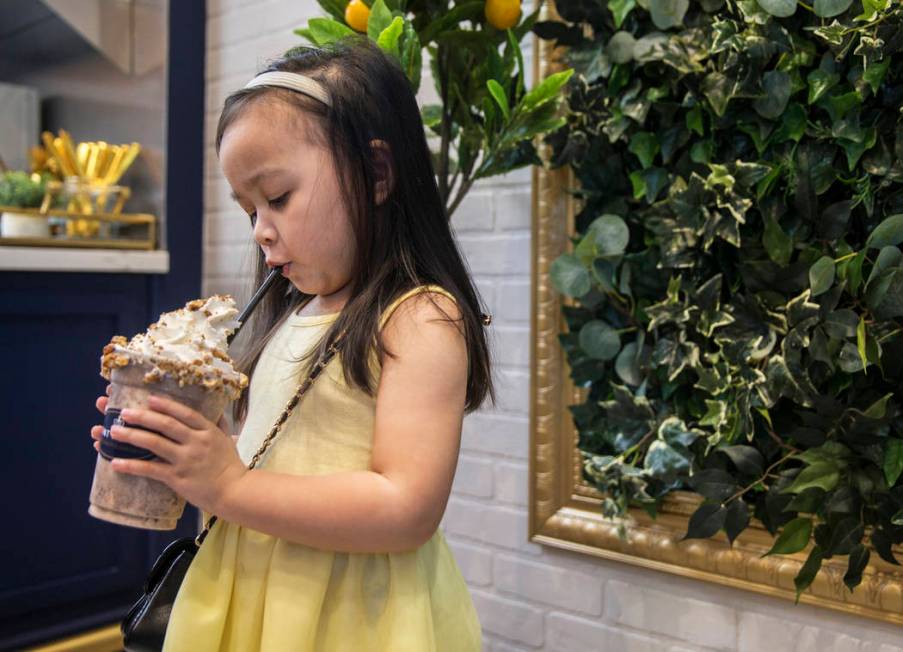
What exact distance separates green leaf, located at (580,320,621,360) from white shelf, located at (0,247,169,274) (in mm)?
1146

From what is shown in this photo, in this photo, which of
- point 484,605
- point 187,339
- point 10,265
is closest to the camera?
point 187,339

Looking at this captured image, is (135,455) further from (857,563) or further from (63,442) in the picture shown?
(63,442)

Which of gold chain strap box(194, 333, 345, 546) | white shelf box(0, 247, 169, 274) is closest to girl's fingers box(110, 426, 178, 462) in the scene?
gold chain strap box(194, 333, 345, 546)

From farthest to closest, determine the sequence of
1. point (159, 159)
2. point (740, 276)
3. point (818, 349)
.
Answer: point (159, 159) < point (740, 276) < point (818, 349)

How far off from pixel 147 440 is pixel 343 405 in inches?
7.7

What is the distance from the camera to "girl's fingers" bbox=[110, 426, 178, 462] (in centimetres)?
71

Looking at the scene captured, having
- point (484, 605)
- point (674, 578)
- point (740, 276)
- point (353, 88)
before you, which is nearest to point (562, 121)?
point (740, 276)

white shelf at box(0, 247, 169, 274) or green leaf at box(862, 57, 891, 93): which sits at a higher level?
green leaf at box(862, 57, 891, 93)

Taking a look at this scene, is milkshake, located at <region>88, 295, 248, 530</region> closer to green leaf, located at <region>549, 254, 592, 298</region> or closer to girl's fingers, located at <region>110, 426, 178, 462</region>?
girl's fingers, located at <region>110, 426, 178, 462</region>

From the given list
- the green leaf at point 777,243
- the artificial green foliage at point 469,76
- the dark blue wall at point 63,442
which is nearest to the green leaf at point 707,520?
the green leaf at point 777,243

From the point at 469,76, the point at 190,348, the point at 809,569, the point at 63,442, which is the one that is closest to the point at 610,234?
the point at 469,76

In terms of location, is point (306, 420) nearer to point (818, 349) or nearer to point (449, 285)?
point (449, 285)

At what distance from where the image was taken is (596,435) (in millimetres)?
1375

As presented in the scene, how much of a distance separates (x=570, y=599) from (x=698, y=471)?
37cm
